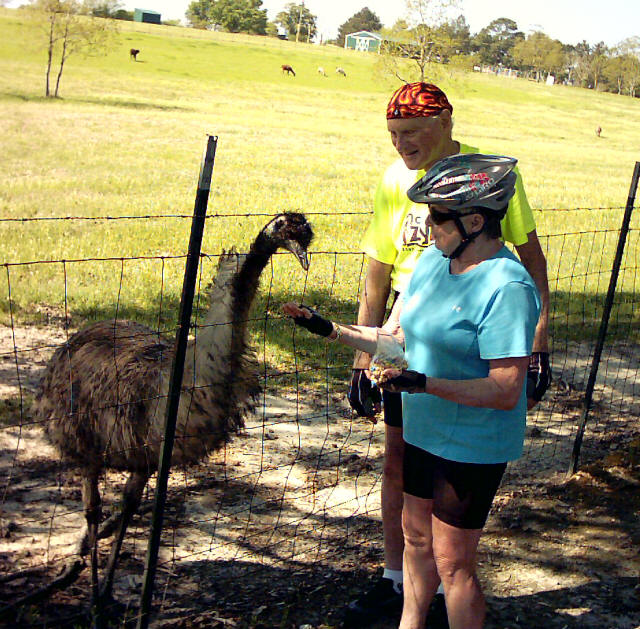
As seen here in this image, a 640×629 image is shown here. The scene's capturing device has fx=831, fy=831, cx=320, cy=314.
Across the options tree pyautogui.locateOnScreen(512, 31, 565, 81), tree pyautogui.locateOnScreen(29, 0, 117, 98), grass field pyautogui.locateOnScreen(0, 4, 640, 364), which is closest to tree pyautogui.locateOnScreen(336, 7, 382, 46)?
tree pyautogui.locateOnScreen(512, 31, 565, 81)

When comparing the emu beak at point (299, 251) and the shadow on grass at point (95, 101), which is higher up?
the shadow on grass at point (95, 101)

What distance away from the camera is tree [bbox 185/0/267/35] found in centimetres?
10844

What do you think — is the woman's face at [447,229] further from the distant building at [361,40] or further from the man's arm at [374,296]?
the distant building at [361,40]

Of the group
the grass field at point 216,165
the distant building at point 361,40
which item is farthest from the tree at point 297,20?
the grass field at point 216,165

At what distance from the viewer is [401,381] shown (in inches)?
101

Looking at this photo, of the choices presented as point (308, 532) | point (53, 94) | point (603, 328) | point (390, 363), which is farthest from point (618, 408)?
point (53, 94)

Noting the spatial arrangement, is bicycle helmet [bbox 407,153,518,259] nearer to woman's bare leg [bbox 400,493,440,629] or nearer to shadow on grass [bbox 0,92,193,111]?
woman's bare leg [bbox 400,493,440,629]

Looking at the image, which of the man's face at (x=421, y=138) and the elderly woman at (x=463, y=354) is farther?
the man's face at (x=421, y=138)

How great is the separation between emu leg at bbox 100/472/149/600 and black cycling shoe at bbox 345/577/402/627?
113 cm

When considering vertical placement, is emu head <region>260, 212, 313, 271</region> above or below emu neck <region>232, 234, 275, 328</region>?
above

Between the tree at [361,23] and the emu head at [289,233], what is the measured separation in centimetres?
14901

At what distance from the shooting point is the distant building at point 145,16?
10419 centimetres

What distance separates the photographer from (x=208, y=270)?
9828 millimetres

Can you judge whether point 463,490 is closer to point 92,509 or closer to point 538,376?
point 538,376
